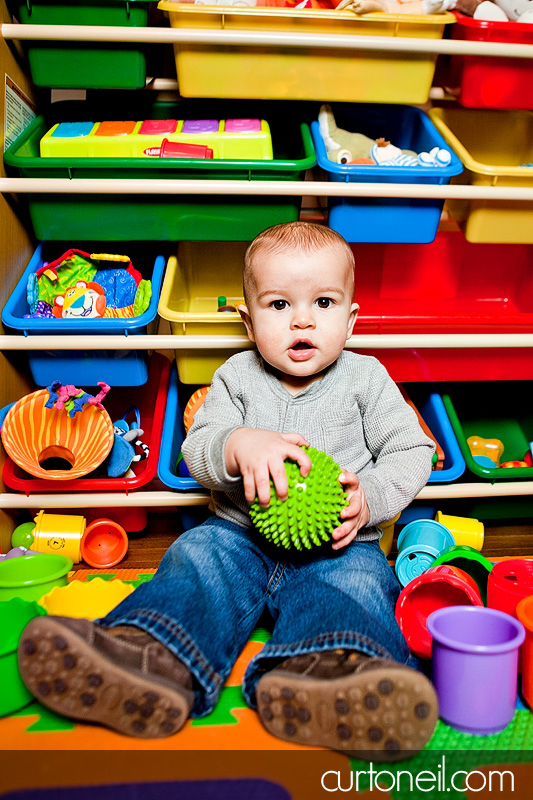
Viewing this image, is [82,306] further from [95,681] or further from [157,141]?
[95,681]

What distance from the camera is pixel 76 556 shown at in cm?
120

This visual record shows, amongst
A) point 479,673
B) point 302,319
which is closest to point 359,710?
point 479,673

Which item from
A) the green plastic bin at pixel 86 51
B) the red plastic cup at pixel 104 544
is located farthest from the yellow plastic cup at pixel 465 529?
the green plastic bin at pixel 86 51

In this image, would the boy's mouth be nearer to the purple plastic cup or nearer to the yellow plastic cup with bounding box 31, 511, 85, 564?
the purple plastic cup

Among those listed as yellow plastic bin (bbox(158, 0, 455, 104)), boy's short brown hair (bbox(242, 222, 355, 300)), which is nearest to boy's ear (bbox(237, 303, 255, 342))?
boy's short brown hair (bbox(242, 222, 355, 300))

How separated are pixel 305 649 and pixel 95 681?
244 millimetres

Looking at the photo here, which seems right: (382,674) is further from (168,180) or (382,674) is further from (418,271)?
(418,271)

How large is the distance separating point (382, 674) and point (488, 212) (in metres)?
0.82

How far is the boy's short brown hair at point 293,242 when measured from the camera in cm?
95

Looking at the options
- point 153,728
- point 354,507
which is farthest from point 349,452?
point 153,728

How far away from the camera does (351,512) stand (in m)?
0.86

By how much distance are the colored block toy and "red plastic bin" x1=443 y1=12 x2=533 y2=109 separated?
1.21 ft

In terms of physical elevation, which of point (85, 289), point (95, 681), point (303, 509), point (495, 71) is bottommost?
point (95, 681)

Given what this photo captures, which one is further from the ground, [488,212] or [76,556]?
[488,212]
